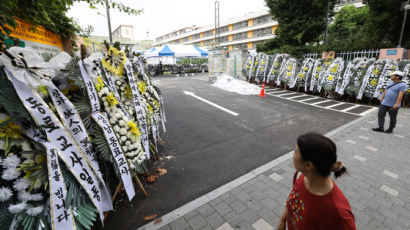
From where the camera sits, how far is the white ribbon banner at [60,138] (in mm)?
1698

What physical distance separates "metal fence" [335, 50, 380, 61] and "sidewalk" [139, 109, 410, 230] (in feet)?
23.4

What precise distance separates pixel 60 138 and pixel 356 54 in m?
12.7

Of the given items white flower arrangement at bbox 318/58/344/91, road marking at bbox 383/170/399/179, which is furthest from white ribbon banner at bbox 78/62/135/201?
white flower arrangement at bbox 318/58/344/91

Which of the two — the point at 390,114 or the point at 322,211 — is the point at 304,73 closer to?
the point at 390,114

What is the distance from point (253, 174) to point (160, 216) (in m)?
1.81

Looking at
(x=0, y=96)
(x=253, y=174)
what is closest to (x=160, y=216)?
(x=253, y=174)

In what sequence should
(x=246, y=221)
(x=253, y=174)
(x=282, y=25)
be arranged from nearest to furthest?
(x=246, y=221)
(x=253, y=174)
(x=282, y=25)

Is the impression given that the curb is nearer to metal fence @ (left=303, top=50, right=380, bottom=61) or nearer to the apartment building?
metal fence @ (left=303, top=50, right=380, bottom=61)

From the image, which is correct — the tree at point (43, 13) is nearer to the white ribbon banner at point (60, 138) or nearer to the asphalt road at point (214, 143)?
the white ribbon banner at point (60, 138)

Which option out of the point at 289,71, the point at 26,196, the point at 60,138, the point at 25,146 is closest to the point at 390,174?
the point at 60,138

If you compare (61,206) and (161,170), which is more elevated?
(61,206)

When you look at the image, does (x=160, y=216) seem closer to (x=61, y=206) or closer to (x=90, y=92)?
(x=61, y=206)

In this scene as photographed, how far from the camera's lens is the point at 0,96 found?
1634mm

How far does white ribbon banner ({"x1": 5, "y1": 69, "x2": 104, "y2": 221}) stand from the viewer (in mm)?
1698
